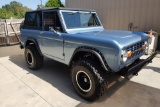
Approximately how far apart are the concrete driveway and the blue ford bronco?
0.33 metres

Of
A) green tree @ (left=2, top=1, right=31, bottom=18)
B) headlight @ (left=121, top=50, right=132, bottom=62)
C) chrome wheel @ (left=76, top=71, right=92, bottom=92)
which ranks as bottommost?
chrome wheel @ (left=76, top=71, right=92, bottom=92)

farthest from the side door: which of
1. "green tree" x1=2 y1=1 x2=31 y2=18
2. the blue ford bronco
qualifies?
"green tree" x1=2 y1=1 x2=31 y2=18

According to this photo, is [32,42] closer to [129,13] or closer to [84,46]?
[84,46]

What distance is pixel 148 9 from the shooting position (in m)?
7.25

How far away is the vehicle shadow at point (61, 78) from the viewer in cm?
365

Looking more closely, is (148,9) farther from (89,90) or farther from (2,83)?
(2,83)

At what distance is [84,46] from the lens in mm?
3215

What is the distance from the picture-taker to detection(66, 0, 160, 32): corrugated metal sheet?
716cm

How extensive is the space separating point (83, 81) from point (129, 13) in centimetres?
574

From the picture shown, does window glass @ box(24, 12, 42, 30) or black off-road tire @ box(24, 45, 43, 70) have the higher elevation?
window glass @ box(24, 12, 42, 30)

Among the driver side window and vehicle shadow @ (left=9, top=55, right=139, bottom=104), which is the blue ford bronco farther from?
vehicle shadow @ (left=9, top=55, right=139, bottom=104)

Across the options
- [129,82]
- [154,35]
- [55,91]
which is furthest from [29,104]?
[154,35]

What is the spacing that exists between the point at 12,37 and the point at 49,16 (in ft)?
21.4

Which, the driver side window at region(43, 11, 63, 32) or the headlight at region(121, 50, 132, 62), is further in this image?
the driver side window at region(43, 11, 63, 32)
